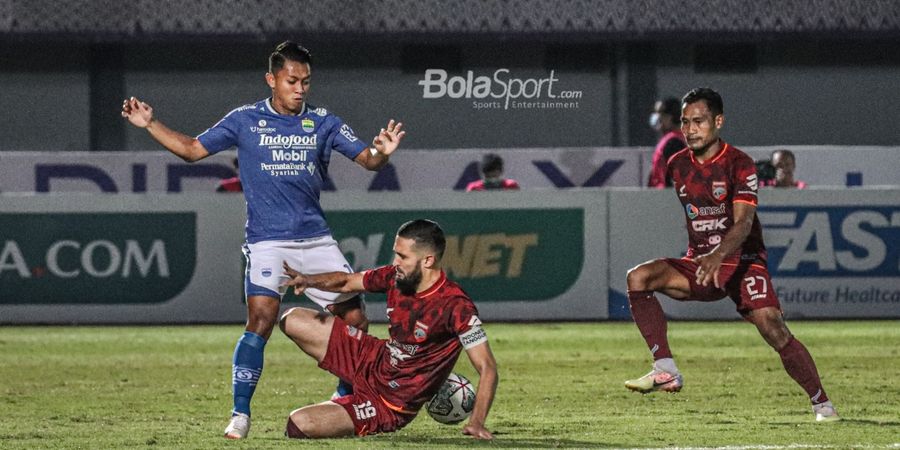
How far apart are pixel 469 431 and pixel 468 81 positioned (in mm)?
14609

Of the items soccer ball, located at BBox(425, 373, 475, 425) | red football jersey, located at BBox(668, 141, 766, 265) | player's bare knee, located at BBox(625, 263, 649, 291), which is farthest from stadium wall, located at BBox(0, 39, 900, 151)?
soccer ball, located at BBox(425, 373, 475, 425)

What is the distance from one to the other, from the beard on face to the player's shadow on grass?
712 millimetres

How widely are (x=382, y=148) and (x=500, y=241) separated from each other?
25.0 feet

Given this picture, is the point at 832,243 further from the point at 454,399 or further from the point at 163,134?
the point at 163,134

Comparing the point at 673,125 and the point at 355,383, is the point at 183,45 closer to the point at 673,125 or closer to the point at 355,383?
the point at 673,125

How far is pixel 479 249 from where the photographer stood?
1602 centimetres

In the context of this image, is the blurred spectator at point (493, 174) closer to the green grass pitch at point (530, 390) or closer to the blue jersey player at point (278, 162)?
the green grass pitch at point (530, 390)

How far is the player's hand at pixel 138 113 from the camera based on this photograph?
8.27 metres

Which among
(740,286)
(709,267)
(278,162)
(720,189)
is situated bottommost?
(740,286)

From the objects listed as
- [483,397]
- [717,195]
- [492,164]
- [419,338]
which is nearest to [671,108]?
[492,164]

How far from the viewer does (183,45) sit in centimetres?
2172

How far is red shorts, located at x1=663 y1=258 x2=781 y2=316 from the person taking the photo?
8.88m

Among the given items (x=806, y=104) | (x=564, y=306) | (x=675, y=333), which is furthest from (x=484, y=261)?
(x=806, y=104)

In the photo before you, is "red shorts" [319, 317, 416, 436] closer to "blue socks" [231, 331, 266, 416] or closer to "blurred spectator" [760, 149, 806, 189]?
"blue socks" [231, 331, 266, 416]
